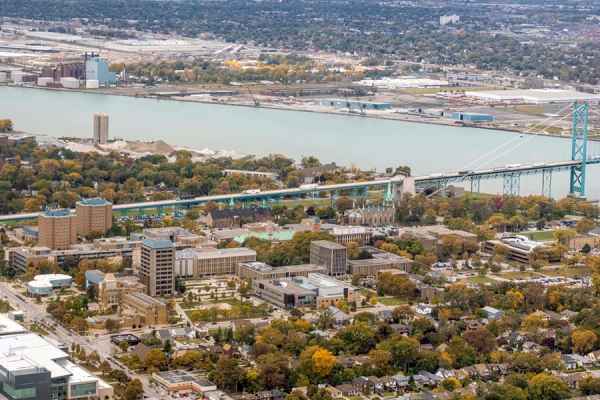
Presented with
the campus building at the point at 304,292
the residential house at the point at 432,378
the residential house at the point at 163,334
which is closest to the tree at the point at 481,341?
the residential house at the point at 432,378

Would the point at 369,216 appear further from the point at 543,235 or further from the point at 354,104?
the point at 354,104

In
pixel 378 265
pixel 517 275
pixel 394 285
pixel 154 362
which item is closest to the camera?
pixel 154 362

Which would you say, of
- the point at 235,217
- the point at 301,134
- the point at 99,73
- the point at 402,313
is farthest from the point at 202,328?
the point at 99,73

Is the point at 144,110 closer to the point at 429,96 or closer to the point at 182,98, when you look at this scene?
the point at 182,98

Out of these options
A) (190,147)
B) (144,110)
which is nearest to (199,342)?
(190,147)

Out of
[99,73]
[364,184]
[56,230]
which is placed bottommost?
[56,230]

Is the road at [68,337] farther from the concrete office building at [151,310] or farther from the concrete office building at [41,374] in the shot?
the concrete office building at [151,310]
